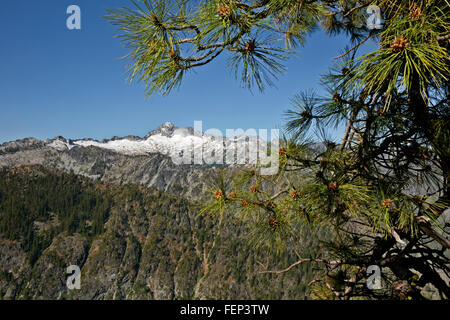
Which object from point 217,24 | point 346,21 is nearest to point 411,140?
point 217,24

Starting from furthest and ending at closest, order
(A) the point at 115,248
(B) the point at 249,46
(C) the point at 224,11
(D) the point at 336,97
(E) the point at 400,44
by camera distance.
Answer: (A) the point at 115,248
(D) the point at 336,97
(B) the point at 249,46
(C) the point at 224,11
(E) the point at 400,44

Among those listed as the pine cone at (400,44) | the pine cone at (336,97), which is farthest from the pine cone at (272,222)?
the pine cone at (400,44)

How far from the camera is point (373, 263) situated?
2652 mm

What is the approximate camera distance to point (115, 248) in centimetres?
14800

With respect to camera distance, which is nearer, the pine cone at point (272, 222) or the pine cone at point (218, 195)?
the pine cone at point (218, 195)

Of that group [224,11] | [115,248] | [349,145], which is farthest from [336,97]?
[115,248]

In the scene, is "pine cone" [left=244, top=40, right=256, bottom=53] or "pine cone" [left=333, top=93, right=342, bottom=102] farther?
"pine cone" [left=333, top=93, right=342, bottom=102]

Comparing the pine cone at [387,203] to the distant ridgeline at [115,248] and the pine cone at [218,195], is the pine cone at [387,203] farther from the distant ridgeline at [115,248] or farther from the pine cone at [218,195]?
the distant ridgeline at [115,248]

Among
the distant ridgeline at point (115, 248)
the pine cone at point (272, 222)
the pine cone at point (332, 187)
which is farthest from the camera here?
the distant ridgeline at point (115, 248)

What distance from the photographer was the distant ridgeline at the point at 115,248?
416 ft

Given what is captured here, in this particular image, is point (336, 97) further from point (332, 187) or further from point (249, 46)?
point (249, 46)

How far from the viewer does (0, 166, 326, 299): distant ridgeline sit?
126938 millimetres

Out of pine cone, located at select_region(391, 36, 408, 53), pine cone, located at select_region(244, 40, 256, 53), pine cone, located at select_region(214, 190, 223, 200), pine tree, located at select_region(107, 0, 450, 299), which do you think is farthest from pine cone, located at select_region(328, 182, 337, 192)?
pine cone, located at select_region(244, 40, 256, 53)

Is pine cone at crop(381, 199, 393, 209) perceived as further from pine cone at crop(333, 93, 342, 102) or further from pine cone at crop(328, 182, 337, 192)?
pine cone at crop(333, 93, 342, 102)
